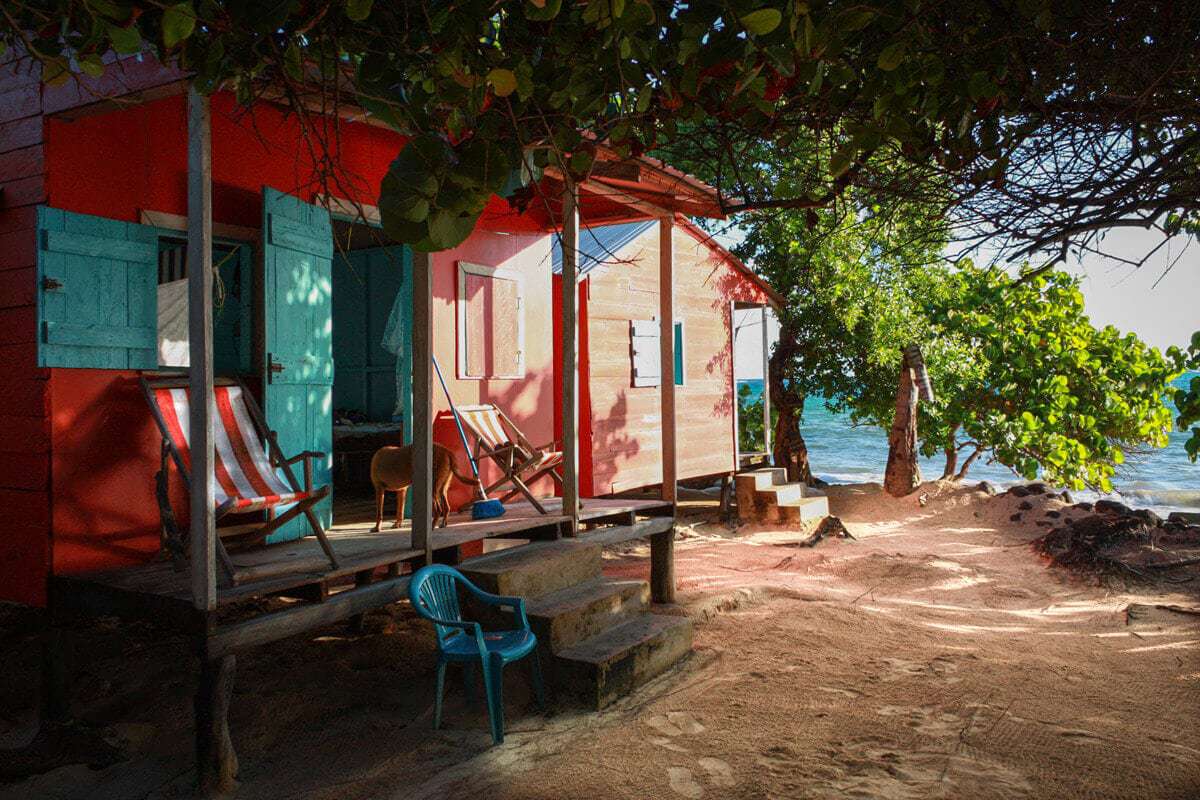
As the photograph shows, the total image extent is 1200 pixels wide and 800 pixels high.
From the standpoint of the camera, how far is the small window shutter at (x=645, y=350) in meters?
10.1

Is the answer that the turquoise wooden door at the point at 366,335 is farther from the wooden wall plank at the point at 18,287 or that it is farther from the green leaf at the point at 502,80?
the green leaf at the point at 502,80

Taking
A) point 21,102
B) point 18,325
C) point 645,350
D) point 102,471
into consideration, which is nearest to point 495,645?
point 102,471

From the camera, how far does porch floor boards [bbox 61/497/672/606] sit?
4.07 metres

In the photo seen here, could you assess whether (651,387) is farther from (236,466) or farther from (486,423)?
(236,466)

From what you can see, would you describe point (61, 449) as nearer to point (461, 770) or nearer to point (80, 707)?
point (80, 707)

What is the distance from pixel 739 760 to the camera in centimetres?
378

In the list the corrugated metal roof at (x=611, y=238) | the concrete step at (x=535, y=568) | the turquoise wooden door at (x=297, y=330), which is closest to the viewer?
the concrete step at (x=535, y=568)

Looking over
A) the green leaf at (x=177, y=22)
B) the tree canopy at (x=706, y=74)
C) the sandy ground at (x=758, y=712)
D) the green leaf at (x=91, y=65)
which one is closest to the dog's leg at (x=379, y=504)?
the sandy ground at (x=758, y=712)

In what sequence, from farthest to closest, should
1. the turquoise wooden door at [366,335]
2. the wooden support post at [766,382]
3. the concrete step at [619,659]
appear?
the wooden support post at [766,382] < the turquoise wooden door at [366,335] < the concrete step at [619,659]

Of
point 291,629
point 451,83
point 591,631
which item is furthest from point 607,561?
point 451,83

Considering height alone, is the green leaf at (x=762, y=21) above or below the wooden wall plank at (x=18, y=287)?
above

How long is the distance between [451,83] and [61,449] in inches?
150

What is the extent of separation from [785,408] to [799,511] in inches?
123

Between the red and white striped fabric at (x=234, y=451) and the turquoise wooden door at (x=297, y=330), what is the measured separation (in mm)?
364
